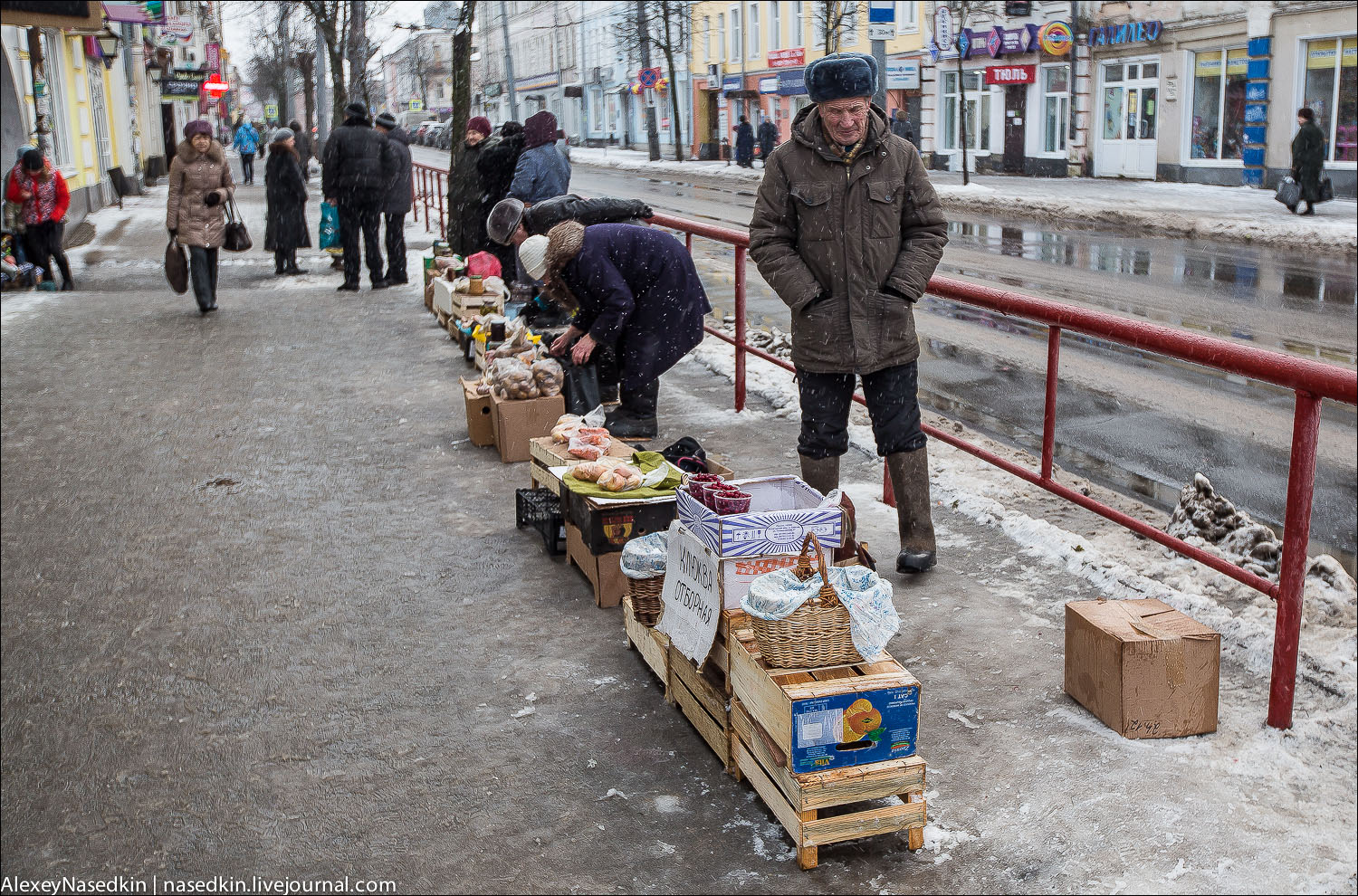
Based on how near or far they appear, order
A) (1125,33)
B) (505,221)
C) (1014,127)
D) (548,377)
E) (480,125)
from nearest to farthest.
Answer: (548,377)
(505,221)
(480,125)
(1125,33)
(1014,127)

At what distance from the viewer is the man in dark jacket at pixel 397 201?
44.5 feet

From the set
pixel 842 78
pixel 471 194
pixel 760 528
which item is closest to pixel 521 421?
pixel 842 78

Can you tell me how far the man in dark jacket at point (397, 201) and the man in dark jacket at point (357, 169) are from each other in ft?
0.39

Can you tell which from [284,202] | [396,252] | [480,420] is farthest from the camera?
[284,202]

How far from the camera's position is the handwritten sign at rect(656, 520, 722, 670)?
3771 millimetres

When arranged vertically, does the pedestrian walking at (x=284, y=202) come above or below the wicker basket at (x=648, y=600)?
above

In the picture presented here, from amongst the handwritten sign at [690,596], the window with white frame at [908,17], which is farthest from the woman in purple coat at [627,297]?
the window with white frame at [908,17]

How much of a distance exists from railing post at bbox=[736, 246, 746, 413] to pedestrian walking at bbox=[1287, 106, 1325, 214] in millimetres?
17643

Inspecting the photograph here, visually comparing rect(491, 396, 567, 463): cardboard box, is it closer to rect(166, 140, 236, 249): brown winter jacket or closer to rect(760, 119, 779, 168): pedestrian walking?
rect(166, 140, 236, 249): brown winter jacket

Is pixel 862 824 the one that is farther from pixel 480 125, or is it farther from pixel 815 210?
pixel 480 125

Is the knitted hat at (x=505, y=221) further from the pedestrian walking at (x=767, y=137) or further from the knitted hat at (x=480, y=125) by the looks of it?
the pedestrian walking at (x=767, y=137)

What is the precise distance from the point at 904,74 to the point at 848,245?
35607 mm

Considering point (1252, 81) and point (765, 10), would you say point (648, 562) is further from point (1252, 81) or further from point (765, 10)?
point (765, 10)

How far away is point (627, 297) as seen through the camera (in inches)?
267
